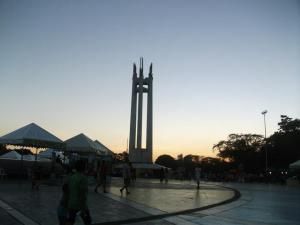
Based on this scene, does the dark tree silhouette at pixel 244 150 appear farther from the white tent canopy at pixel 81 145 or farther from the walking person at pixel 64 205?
the walking person at pixel 64 205

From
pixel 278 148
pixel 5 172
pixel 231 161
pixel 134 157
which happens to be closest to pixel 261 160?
pixel 278 148

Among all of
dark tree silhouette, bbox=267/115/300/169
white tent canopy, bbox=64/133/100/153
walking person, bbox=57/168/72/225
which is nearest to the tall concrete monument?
dark tree silhouette, bbox=267/115/300/169

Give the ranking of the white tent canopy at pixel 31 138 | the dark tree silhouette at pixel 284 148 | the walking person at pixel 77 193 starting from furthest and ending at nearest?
the dark tree silhouette at pixel 284 148 < the white tent canopy at pixel 31 138 < the walking person at pixel 77 193

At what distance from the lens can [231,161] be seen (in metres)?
112

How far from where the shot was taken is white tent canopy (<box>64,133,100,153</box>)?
26641 mm

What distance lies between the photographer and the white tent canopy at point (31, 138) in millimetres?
23766

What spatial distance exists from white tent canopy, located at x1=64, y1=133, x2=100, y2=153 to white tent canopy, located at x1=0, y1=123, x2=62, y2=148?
1.64 m

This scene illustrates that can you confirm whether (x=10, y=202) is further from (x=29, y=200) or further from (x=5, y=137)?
(x=5, y=137)

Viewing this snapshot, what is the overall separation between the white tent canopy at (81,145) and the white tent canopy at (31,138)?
1.64 m

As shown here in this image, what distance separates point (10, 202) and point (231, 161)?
333 feet

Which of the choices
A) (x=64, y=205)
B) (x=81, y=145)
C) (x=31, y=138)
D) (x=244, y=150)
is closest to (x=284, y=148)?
(x=244, y=150)

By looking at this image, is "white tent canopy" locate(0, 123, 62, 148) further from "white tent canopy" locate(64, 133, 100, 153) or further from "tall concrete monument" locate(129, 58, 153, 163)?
"tall concrete monument" locate(129, 58, 153, 163)

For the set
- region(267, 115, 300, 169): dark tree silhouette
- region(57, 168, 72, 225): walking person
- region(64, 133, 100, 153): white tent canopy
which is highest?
region(267, 115, 300, 169): dark tree silhouette

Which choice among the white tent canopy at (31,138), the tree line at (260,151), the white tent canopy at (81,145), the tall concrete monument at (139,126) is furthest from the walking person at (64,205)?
the tall concrete monument at (139,126)
